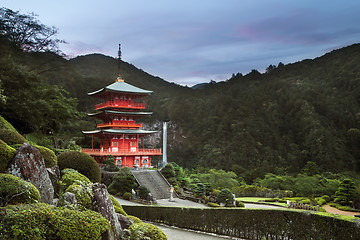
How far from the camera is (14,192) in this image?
530 cm

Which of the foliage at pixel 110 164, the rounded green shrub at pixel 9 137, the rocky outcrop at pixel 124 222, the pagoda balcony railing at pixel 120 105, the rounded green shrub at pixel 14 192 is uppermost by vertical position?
the pagoda balcony railing at pixel 120 105

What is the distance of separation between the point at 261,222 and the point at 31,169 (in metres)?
7.73

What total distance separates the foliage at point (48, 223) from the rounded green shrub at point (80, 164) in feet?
17.4

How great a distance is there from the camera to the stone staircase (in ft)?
67.6

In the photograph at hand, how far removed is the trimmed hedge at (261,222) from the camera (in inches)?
319

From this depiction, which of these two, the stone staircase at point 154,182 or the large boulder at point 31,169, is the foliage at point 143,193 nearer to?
the stone staircase at point 154,182

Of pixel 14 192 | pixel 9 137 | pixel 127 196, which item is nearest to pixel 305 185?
pixel 127 196

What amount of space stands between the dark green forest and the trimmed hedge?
19.5 metres

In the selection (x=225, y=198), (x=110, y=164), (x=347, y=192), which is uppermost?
(x=110, y=164)

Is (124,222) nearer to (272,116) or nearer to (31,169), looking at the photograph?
(31,169)

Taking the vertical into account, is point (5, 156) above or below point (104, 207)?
above

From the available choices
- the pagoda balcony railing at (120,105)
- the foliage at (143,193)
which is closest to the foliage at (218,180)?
the pagoda balcony railing at (120,105)

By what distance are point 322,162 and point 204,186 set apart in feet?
97.1

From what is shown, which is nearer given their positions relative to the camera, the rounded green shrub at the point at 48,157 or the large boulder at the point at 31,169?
the large boulder at the point at 31,169
